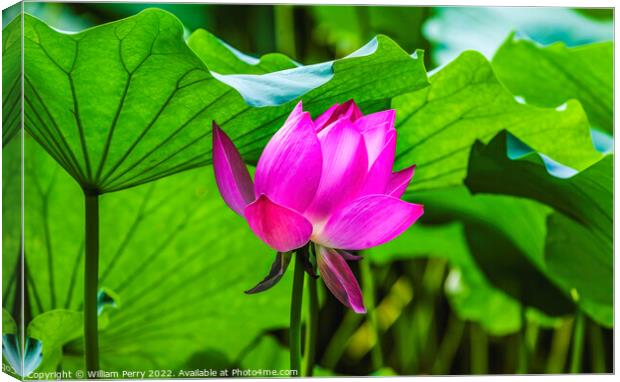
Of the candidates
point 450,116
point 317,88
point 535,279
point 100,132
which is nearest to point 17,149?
point 100,132

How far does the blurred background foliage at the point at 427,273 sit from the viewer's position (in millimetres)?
807

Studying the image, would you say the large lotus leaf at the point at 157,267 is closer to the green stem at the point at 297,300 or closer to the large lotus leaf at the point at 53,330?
the large lotus leaf at the point at 53,330

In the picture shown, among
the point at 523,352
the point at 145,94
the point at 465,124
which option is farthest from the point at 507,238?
the point at 145,94

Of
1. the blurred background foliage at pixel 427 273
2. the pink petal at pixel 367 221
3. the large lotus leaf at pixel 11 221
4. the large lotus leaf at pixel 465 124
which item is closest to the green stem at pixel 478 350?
the blurred background foliage at pixel 427 273

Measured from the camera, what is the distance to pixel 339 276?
54 cm

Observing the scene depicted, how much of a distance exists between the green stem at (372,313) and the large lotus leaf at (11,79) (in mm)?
400

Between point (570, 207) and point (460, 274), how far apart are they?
0.35m

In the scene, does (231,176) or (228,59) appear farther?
(228,59)

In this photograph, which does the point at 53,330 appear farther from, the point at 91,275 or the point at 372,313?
the point at 372,313

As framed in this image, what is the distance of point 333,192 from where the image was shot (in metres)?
0.52

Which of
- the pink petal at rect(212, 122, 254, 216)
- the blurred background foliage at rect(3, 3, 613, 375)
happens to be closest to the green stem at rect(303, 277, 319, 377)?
the blurred background foliage at rect(3, 3, 613, 375)

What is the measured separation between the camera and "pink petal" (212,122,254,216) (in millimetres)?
543

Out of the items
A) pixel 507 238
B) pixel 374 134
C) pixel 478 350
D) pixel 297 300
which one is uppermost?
pixel 374 134

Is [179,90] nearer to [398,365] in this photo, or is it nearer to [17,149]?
[17,149]
